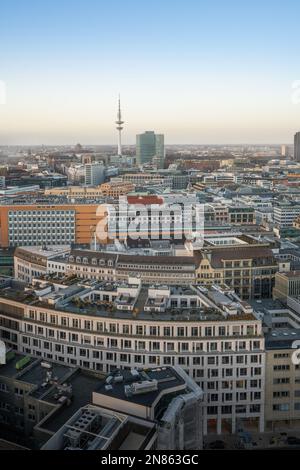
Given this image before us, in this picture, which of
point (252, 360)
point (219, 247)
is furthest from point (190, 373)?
point (219, 247)

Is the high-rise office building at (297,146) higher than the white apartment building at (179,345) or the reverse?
higher

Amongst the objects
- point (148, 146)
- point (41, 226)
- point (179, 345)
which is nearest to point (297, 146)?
point (148, 146)

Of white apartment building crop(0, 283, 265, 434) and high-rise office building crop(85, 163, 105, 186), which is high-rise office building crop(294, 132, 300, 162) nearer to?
high-rise office building crop(85, 163, 105, 186)

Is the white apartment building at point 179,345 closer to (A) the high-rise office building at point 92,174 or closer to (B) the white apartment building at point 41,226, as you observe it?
(B) the white apartment building at point 41,226

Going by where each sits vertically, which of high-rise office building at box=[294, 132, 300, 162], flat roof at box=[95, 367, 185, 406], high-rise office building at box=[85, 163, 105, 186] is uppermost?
high-rise office building at box=[294, 132, 300, 162]

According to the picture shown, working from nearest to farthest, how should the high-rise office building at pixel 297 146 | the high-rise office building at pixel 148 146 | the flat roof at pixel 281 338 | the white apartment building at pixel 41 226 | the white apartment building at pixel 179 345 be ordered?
the white apartment building at pixel 179 345 < the flat roof at pixel 281 338 < the white apartment building at pixel 41 226 < the high-rise office building at pixel 148 146 < the high-rise office building at pixel 297 146

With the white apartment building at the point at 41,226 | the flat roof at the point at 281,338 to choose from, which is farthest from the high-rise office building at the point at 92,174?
the flat roof at the point at 281,338

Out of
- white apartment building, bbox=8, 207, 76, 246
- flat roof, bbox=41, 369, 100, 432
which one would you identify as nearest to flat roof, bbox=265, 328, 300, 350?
flat roof, bbox=41, 369, 100, 432

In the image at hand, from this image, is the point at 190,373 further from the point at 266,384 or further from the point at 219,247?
the point at 219,247

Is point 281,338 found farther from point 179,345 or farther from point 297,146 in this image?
point 297,146

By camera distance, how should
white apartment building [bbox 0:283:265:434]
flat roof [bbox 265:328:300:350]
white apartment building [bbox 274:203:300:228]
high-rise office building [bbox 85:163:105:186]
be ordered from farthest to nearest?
high-rise office building [bbox 85:163:105:186] → white apartment building [bbox 274:203:300:228] → flat roof [bbox 265:328:300:350] → white apartment building [bbox 0:283:265:434]

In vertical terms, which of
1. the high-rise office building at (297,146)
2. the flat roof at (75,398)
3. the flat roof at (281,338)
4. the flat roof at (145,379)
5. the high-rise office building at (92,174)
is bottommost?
the flat roof at (75,398)
